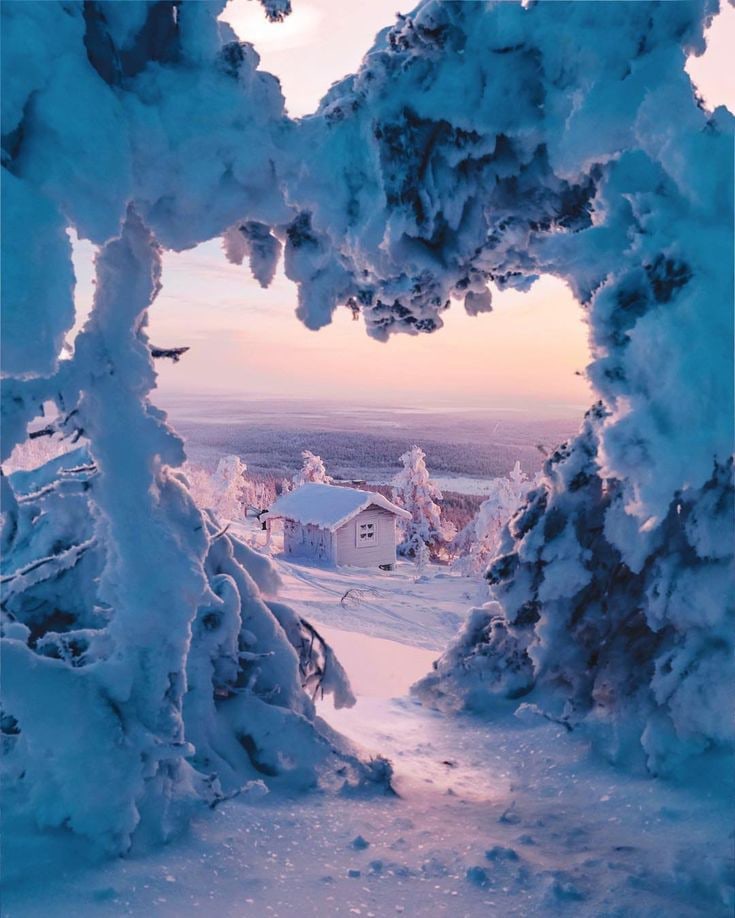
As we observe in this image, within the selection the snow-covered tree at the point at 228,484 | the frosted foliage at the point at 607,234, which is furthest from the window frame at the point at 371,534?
the frosted foliage at the point at 607,234

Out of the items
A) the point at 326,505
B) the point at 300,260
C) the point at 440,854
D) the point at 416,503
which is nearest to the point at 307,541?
the point at 326,505

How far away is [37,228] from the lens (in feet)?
12.3

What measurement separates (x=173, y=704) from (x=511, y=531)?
3.92m

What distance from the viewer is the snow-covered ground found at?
410 cm

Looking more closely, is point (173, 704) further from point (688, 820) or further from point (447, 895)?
point (688, 820)

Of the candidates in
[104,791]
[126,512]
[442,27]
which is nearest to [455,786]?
[104,791]

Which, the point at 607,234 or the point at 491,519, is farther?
the point at 491,519

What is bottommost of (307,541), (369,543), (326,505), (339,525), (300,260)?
(307,541)

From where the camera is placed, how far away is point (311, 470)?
4616cm

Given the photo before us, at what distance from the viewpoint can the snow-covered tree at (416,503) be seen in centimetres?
4000

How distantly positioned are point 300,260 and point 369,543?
2892 cm

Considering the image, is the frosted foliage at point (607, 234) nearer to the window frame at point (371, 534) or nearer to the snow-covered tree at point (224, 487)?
the window frame at point (371, 534)

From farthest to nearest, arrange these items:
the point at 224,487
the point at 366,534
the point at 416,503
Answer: the point at 224,487
the point at 416,503
the point at 366,534

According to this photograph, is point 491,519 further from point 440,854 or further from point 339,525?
point 440,854
